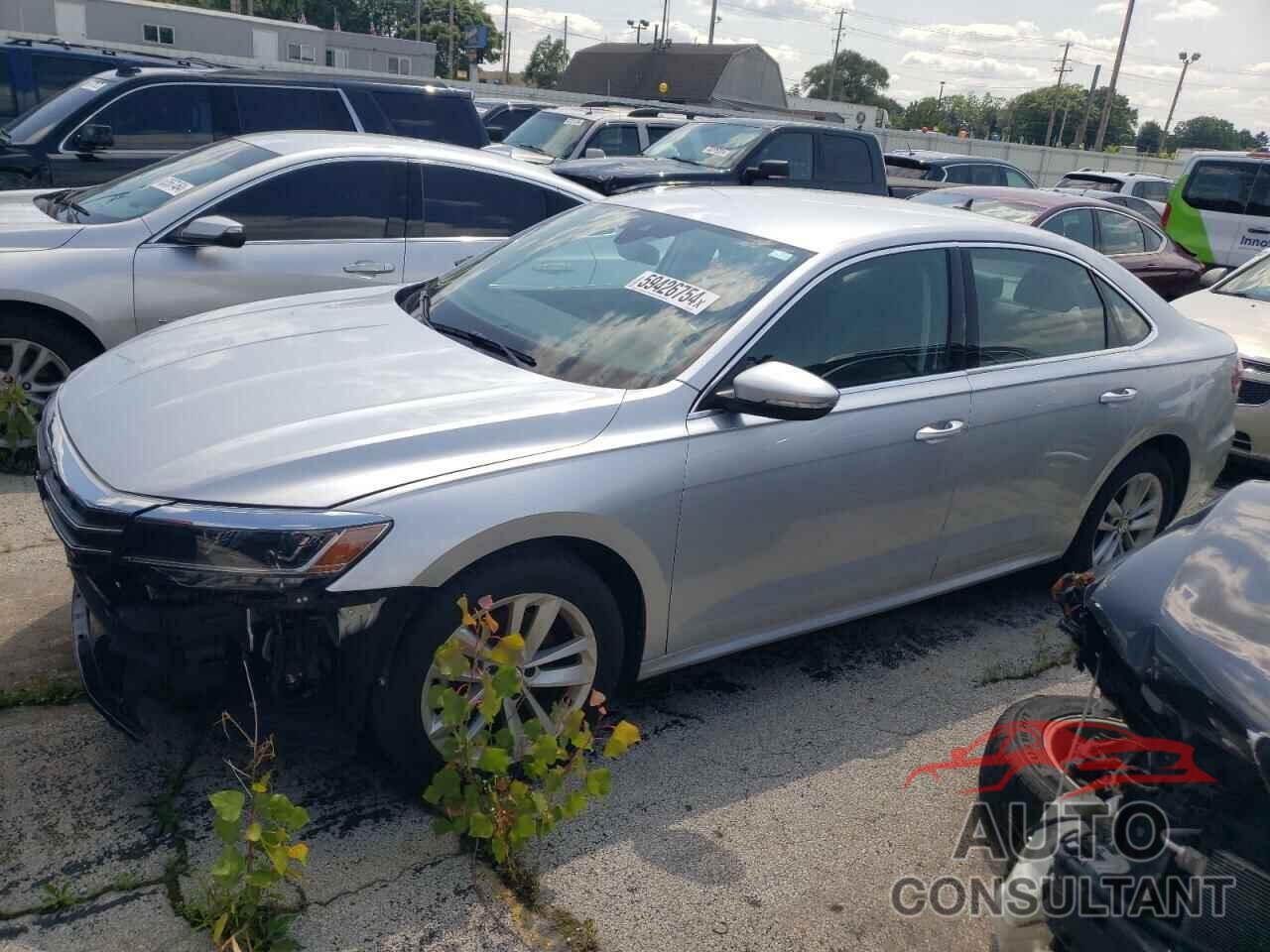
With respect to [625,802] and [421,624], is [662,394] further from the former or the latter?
[625,802]

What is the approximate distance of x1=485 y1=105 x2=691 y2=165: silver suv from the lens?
47.1 feet

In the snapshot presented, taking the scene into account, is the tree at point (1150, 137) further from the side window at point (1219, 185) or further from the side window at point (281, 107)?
the side window at point (281, 107)

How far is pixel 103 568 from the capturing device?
2.73 metres

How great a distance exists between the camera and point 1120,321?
15.4 ft

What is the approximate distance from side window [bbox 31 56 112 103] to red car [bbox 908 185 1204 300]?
860cm

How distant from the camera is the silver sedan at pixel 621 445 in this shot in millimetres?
2746

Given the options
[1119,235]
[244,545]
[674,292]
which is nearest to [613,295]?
[674,292]

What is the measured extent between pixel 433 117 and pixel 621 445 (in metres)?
6.49

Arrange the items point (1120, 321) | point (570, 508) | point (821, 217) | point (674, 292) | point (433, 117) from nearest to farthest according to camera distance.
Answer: point (570, 508)
point (674, 292)
point (821, 217)
point (1120, 321)
point (433, 117)

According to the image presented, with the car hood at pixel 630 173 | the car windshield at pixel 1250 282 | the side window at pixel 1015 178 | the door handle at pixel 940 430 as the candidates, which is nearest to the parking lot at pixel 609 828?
the door handle at pixel 940 430

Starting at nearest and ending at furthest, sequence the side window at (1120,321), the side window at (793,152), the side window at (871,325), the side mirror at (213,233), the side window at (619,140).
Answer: the side window at (871,325) < the side window at (1120,321) < the side mirror at (213,233) < the side window at (793,152) < the side window at (619,140)

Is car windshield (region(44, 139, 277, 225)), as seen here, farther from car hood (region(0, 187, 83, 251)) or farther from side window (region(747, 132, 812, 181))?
side window (region(747, 132, 812, 181))

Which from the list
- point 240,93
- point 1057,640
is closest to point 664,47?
point 240,93

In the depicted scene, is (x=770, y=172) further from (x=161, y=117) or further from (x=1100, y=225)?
(x=161, y=117)
